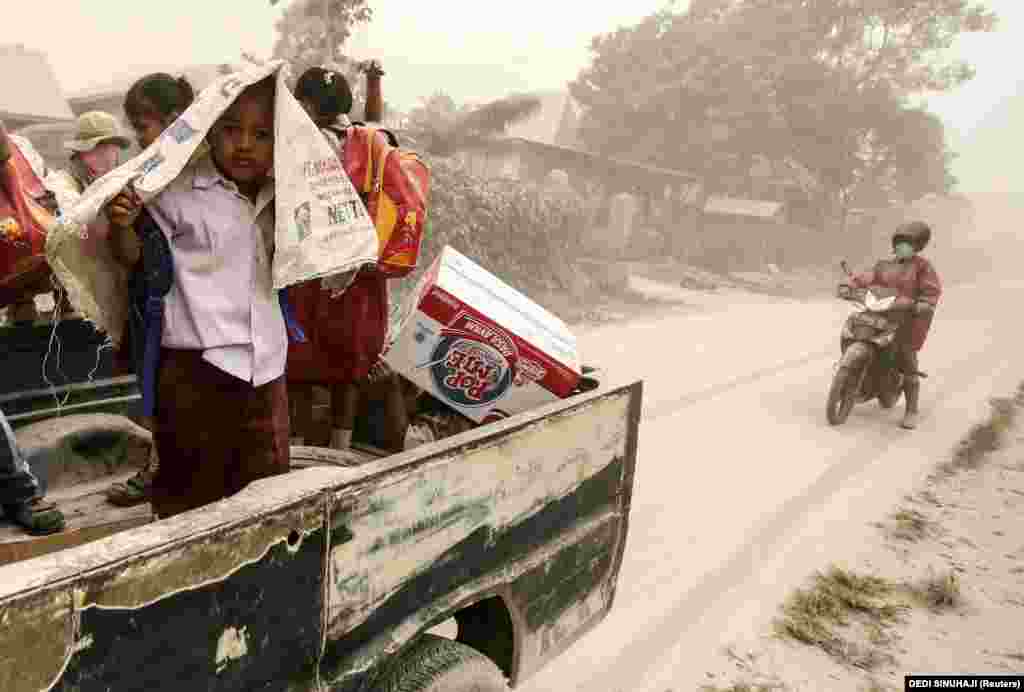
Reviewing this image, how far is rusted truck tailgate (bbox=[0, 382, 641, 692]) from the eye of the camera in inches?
39.6

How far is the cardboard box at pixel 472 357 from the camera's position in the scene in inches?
100

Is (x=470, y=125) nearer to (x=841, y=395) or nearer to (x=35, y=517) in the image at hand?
(x=841, y=395)

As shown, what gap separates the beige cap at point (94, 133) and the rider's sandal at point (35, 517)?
187 centimetres

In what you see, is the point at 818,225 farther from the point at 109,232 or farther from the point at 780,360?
the point at 109,232

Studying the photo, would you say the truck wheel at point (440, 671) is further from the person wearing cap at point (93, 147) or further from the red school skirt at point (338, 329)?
the person wearing cap at point (93, 147)

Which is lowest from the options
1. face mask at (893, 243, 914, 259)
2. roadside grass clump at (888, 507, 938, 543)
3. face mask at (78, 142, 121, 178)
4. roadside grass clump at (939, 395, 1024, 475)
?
roadside grass clump at (939, 395, 1024, 475)

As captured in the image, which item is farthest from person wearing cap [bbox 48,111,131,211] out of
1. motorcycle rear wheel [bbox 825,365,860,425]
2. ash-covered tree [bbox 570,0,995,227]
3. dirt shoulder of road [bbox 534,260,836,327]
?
ash-covered tree [bbox 570,0,995,227]

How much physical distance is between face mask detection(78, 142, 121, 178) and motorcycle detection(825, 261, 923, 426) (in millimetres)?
5508

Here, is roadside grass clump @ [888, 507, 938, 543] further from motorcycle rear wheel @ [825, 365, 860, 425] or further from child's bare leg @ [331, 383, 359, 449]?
child's bare leg @ [331, 383, 359, 449]

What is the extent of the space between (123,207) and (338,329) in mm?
947

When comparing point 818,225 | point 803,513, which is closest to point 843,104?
point 818,225

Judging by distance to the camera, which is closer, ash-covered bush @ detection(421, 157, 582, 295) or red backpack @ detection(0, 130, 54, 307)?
red backpack @ detection(0, 130, 54, 307)

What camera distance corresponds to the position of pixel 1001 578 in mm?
3984

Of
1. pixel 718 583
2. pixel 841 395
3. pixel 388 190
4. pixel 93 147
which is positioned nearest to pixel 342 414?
pixel 388 190
